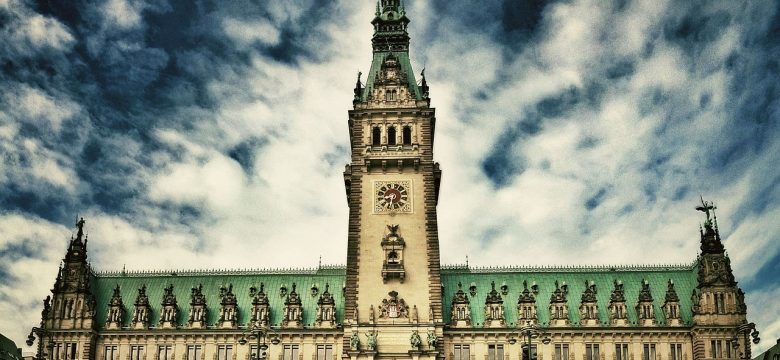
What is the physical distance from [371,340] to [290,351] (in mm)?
10692

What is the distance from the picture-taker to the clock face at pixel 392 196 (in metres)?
97.2

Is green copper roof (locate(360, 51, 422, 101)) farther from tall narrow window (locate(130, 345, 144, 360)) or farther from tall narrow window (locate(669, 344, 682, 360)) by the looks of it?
tall narrow window (locate(669, 344, 682, 360))

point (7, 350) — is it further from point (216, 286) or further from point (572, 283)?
point (572, 283)

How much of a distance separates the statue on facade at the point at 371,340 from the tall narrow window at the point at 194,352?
61.2ft

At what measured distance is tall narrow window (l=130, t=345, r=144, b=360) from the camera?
9769 cm

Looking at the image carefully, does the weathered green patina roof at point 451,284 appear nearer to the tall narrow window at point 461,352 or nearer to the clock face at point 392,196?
the tall narrow window at point 461,352

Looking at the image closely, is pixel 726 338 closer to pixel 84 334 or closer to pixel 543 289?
pixel 543 289

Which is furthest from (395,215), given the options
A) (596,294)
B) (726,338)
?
(726,338)

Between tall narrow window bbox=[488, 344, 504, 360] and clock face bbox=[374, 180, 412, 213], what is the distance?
1684 cm

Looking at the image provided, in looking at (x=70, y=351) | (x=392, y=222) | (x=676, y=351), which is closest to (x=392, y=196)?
(x=392, y=222)

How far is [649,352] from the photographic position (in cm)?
9575

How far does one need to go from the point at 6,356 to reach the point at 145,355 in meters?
37.5

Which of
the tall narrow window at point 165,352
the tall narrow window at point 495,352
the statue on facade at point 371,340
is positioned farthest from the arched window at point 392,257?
the tall narrow window at point 165,352

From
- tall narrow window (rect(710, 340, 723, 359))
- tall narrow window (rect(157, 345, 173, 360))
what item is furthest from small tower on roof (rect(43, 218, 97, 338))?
tall narrow window (rect(710, 340, 723, 359))
